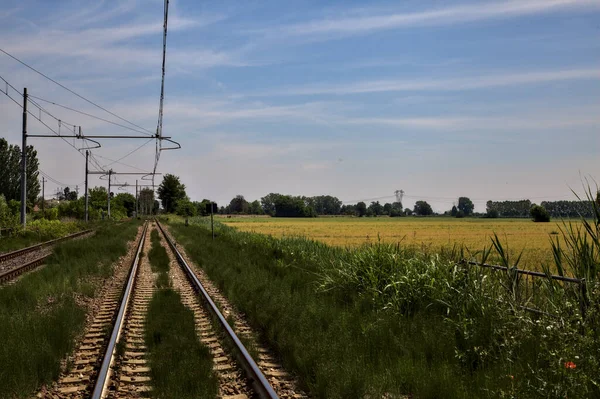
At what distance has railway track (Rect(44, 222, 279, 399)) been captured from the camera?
19.2 ft

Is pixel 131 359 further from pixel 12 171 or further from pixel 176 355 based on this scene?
pixel 12 171

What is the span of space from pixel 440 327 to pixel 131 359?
4.57 m

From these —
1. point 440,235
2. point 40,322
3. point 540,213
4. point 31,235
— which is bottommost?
point 440,235

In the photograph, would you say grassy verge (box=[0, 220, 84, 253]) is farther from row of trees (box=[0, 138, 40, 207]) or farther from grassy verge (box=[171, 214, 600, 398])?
row of trees (box=[0, 138, 40, 207])

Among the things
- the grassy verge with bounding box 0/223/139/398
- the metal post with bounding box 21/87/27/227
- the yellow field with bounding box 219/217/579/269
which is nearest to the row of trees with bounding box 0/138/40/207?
the yellow field with bounding box 219/217/579/269

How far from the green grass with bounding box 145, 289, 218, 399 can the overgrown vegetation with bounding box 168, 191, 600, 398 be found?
3.92 feet

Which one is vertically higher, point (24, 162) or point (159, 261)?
point (24, 162)

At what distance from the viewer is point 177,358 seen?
267 inches

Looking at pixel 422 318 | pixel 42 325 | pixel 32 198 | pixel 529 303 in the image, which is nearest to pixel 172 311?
pixel 42 325

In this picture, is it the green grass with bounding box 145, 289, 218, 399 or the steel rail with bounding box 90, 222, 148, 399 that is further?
the green grass with bounding box 145, 289, 218, 399

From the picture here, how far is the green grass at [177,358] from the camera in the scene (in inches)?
224

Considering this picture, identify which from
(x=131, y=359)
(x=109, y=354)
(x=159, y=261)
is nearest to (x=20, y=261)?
(x=159, y=261)

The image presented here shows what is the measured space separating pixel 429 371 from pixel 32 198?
A: 3984 inches

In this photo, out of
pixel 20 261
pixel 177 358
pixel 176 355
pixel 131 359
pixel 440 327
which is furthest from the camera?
pixel 20 261
